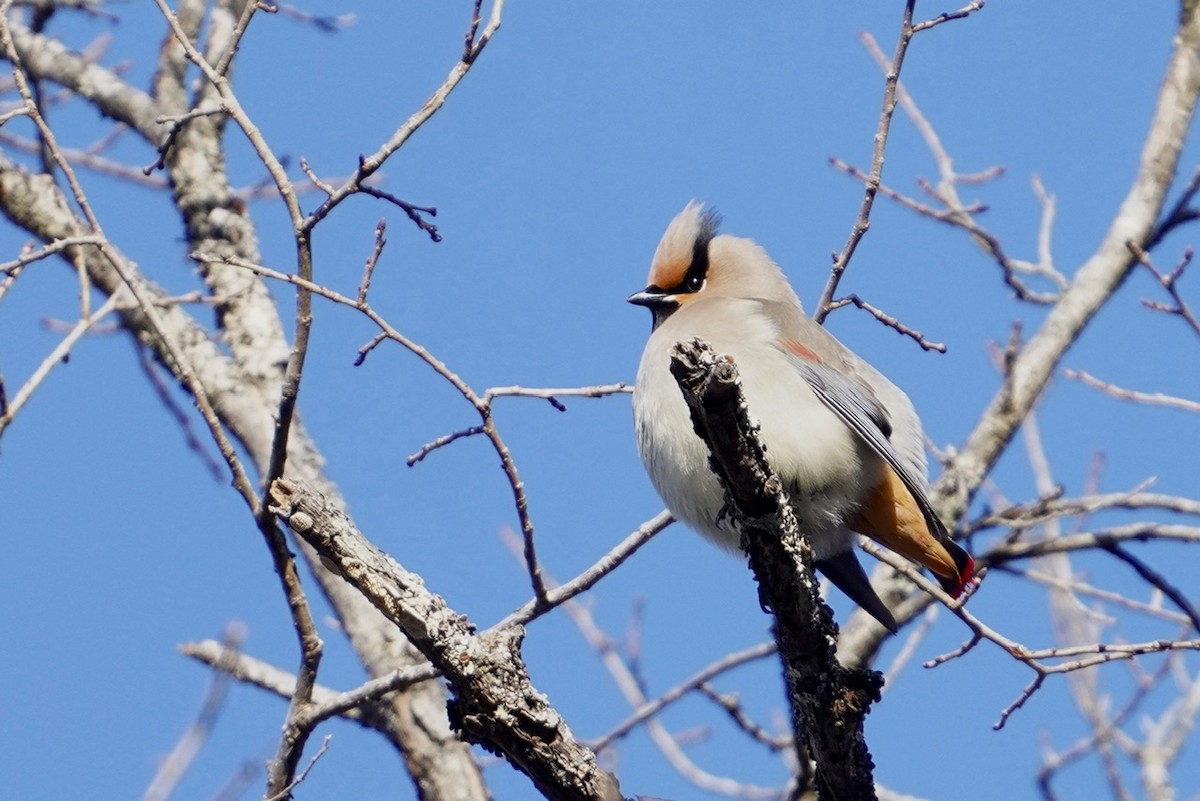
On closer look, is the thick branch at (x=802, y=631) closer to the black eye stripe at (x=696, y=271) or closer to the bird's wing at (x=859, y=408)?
the bird's wing at (x=859, y=408)

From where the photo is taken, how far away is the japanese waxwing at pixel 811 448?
4.38m

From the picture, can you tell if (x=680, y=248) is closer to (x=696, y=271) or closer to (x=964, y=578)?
(x=696, y=271)

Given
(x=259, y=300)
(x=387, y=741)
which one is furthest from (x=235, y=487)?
(x=259, y=300)

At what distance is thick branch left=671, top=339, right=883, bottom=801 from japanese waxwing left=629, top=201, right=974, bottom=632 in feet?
1.89

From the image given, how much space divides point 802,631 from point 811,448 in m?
0.89

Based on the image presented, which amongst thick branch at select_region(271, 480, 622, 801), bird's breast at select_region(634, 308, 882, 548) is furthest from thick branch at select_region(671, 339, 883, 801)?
bird's breast at select_region(634, 308, 882, 548)

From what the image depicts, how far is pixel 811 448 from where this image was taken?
4.37 meters

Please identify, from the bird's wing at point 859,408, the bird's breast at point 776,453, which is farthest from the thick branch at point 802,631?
the bird's wing at point 859,408

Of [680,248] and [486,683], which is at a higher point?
[680,248]

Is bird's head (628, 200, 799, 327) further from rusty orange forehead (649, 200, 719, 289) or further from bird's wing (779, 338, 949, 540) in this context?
bird's wing (779, 338, 949, 540)

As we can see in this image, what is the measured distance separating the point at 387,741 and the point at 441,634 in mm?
1942

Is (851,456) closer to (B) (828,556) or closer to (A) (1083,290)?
(B) (828,556)

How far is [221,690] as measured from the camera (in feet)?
12.5

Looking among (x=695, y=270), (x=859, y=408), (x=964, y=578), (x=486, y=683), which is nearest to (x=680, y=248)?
→ (x=695, y=270)
